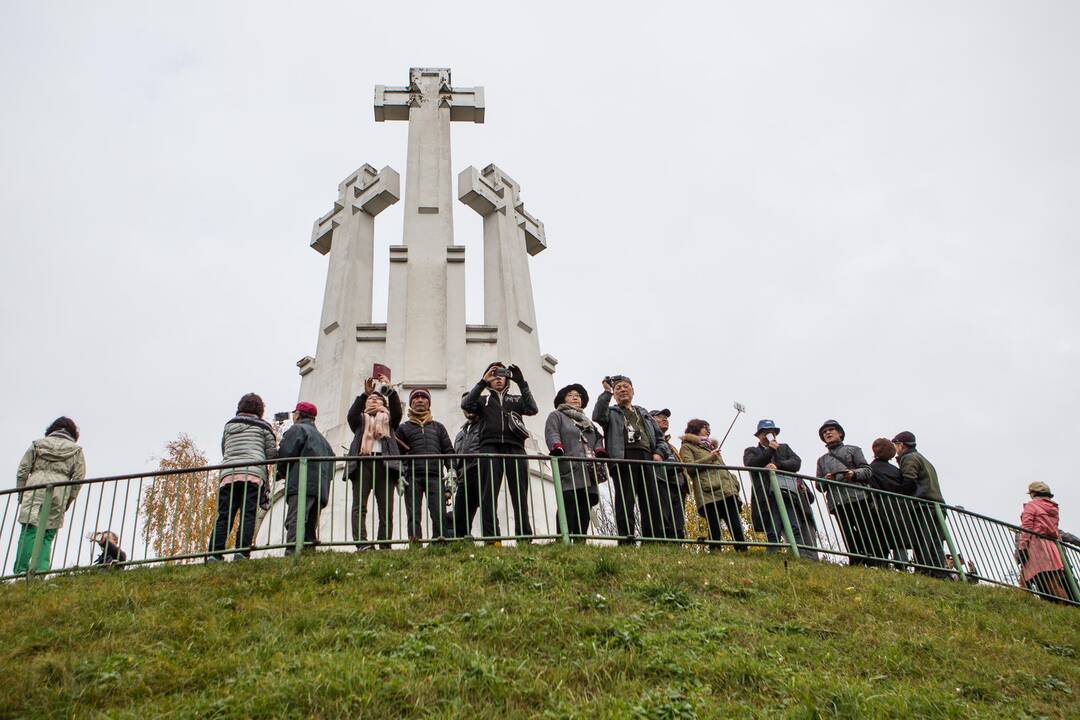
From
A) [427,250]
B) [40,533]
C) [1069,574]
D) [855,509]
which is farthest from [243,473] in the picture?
[1069,574]

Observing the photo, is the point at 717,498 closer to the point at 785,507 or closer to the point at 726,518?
the point at 726,518

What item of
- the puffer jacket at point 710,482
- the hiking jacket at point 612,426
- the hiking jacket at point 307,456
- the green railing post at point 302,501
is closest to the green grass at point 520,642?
the green railing post at point 302,501

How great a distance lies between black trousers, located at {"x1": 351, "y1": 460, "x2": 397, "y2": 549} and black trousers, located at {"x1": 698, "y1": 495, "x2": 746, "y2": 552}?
3.11 meters

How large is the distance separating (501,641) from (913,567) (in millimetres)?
5484

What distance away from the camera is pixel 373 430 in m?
9.33

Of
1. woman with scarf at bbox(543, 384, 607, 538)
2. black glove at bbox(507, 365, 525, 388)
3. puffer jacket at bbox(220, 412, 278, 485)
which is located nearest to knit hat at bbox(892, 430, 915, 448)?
woman with scarf at bbox(543, 384, 607, 538)

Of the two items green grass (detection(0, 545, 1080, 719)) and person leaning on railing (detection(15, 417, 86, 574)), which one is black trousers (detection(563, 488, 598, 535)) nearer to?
green grass (detection(0, 545, 1080, 719))

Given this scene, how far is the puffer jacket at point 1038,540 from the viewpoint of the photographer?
10344 mm

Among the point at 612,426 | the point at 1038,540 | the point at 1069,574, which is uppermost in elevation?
the point at 612,426

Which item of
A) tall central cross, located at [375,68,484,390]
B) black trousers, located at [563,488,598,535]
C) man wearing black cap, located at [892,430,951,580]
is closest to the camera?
black trousers, located at [563,488,598,535]

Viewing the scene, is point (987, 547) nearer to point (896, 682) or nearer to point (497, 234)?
point (896, 682)

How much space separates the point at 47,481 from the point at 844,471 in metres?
8.12

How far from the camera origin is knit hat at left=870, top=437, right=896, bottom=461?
35.3ft

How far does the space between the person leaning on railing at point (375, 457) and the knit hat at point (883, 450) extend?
212 inches
